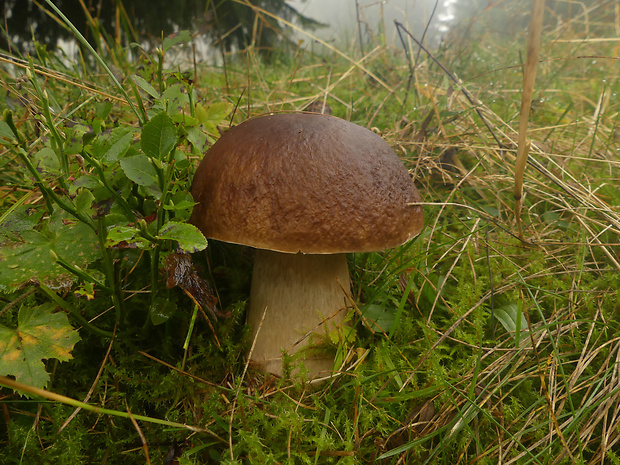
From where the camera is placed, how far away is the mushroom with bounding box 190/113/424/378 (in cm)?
112

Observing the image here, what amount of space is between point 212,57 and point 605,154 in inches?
136

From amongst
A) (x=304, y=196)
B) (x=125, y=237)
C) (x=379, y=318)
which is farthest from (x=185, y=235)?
(x=379, y=318)

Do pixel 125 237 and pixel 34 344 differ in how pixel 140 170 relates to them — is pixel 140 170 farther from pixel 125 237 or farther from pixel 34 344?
pixel 34 344

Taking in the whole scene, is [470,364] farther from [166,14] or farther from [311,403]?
[166,14]

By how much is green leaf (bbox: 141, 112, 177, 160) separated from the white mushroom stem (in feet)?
2.10

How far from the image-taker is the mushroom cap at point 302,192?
3.67 feet

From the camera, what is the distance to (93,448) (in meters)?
1.17

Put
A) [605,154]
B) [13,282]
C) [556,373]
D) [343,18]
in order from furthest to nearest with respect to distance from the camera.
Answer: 1. [343,18]
2. [605,154]
3. [556,373]
4. [13,282]

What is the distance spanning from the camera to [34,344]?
3.16 ft

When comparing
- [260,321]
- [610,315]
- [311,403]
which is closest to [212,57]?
[260,321]

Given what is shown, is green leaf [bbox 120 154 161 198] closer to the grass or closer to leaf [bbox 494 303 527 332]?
the grass

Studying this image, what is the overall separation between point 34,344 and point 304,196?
0.82 m

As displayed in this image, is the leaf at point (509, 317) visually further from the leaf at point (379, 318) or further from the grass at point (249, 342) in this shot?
the leaf at point (379, 318)

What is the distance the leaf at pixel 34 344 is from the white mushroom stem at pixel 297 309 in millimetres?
660
